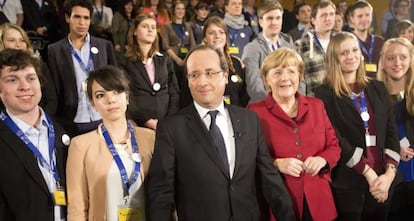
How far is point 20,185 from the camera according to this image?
7.35ft

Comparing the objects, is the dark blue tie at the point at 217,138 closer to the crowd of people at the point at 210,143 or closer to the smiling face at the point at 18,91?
the crowd of people at the point at 210,143

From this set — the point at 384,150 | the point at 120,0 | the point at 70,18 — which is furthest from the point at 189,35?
the point at 384,150

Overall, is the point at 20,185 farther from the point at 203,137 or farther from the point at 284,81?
the point at 284,81

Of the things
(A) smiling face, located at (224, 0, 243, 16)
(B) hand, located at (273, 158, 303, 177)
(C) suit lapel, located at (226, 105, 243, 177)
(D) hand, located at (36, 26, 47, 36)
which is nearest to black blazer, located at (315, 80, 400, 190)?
(B) hand, located at (273, 158, 303, 177)

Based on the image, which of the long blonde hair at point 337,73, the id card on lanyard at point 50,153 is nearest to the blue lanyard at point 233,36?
the long blonde hair at point 337,73

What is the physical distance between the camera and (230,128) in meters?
2.33

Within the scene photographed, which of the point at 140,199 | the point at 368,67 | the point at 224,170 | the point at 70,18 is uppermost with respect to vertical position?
the point at 70,18

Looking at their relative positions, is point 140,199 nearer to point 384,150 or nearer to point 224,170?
point 224,170

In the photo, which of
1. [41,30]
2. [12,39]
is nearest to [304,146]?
[12,39]

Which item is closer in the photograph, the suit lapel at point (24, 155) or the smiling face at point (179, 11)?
the suit lapel at point (24, 155)

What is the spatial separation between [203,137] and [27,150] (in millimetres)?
896

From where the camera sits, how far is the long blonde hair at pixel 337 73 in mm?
2965

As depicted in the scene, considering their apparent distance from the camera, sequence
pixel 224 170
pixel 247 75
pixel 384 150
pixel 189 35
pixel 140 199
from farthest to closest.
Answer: pixel 189 35
pixel 247 75
pixel 384 150
pixel 140 199
pixel 224 170

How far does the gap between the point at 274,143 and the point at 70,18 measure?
7.45ft
